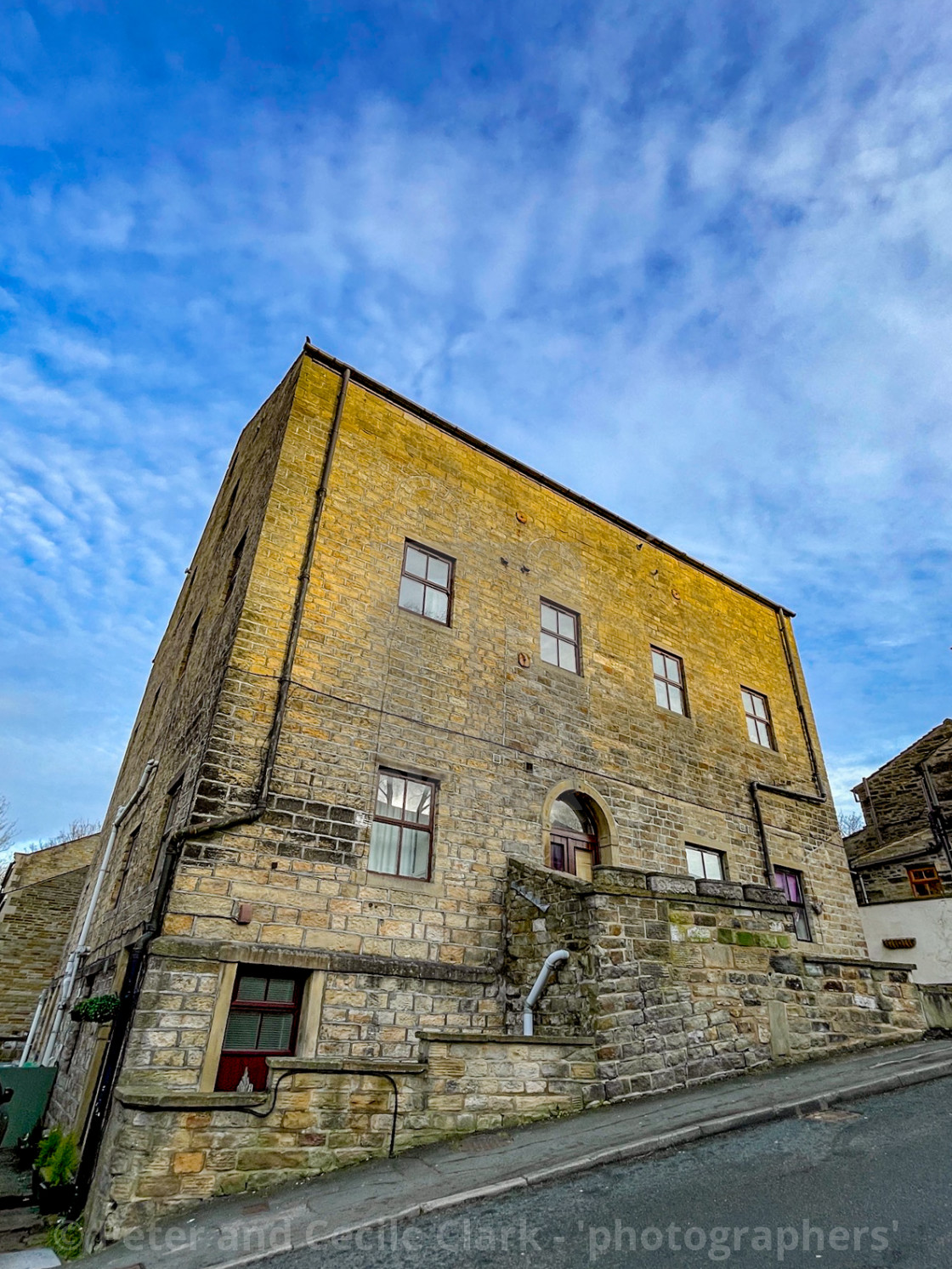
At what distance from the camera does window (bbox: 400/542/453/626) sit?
1063cm

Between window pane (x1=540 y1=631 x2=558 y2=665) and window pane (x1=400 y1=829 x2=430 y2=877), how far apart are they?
4060 mm

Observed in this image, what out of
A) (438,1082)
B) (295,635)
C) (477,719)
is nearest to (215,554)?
(295,635)

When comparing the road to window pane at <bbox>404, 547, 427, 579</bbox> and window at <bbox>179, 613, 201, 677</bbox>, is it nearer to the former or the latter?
window pane at <bbox>404, 547, 427, 579</bbox>

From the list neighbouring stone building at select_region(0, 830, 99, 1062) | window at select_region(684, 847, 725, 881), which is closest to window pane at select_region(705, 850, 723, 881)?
window at select_region(684, 847, 725, 881)

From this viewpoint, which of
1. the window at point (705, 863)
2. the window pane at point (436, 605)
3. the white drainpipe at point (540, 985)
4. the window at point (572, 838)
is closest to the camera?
A: the white drainpipe at point (540, 985)

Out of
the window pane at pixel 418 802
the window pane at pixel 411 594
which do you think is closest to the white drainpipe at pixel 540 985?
the window pane at pixel 418 802

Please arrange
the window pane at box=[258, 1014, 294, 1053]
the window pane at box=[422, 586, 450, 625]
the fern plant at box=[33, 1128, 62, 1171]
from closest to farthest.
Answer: the window pane at box=[258, 1014, 294, 1053]
the fern plant at box=[33, 1128, 62, 1171]
the window pane at box=[422, 586, 450, 625]

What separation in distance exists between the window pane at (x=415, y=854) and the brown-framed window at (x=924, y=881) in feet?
45.3

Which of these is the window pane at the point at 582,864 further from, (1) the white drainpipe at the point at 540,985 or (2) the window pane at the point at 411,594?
(2) the window pane at the point at 411,594

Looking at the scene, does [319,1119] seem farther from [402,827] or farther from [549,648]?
[549,648]

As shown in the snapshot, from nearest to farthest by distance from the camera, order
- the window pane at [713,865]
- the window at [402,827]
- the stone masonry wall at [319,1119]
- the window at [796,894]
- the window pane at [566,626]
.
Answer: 1. the stone masonry wall at [319,1119]
2. the window at [402,827]
3. the window pane at [713,865]
4. the window pane at [566,626]
5. the window at [796,894]

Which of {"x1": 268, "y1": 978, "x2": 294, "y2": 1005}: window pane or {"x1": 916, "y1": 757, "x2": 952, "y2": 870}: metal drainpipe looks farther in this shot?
{"x1": 916, "y1": 757, "x2": 952, "y2": 870}: metal drainpipe

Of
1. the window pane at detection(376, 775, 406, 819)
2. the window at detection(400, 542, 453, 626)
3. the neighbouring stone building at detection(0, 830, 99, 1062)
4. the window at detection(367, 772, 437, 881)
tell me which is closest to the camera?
the window at detection(367, 772, 437, 881)

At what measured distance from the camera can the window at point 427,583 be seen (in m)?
10.6
